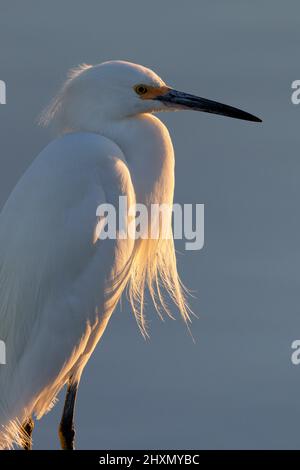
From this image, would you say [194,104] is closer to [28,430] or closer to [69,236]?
[69,236]

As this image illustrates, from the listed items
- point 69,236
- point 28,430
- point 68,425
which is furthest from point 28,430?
point 69,236

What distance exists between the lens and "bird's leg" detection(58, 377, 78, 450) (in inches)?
256

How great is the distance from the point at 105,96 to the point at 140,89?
132 mm

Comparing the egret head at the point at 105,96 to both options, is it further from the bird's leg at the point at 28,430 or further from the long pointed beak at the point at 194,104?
the bird's leg at the point at 28,430

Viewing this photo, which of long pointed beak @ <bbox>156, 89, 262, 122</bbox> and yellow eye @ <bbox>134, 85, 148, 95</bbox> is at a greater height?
long pointed beak @ <bbox>156, 89, 262, 122</bbox>

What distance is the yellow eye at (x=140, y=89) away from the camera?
20.6 ft

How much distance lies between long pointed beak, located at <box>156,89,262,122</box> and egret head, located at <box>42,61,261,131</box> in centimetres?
2

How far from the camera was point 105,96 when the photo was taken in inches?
245

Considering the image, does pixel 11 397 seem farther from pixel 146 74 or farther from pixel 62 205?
pixel 146 74

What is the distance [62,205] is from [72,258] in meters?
0.17

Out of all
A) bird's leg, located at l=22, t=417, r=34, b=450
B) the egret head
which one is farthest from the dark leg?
the egret head

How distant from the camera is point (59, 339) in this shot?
6133 mm

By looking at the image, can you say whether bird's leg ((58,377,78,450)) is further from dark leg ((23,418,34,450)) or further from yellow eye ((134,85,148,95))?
yellow eye ((134,85,148,95))

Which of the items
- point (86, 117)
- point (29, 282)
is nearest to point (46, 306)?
point (29, 282)
